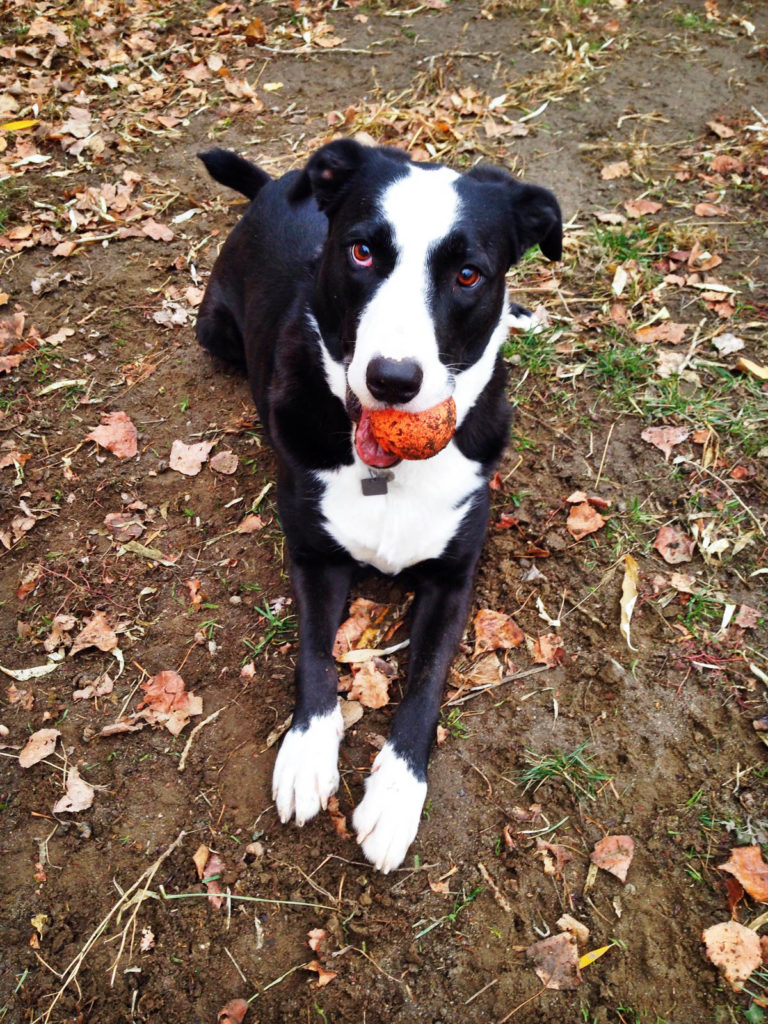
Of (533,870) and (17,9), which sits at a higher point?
(17,9)

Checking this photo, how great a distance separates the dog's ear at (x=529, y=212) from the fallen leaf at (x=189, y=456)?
167 cm

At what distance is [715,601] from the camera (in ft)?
9.53

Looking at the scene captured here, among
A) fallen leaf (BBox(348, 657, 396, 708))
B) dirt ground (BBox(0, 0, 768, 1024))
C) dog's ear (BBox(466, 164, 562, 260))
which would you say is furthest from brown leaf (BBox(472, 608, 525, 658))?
dog's ear (BBox(466, 164, 562, 260))

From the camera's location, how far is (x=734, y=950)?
82.8 inches

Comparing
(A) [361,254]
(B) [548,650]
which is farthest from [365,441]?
(B) [548,650]

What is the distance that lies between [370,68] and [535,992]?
5.77 m

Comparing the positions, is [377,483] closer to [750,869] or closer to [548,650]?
[548,650]

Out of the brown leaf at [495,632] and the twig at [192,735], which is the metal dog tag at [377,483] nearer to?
the brown leaf at [495,632]

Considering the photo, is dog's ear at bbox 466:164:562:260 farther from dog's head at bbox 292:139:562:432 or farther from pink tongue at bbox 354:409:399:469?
pink tongue at bbox 354:409:399:469

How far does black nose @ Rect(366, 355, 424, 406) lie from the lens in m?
2.00

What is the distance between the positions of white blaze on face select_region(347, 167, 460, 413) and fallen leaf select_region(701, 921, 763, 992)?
5.68ft

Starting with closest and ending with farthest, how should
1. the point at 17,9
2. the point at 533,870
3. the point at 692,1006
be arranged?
A: the point at 692,1006
the point at 533,870
the point at 17,9

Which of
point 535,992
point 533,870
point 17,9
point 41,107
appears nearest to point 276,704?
point 533,870

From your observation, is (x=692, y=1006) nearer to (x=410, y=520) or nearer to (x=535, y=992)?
(x=535, y=992)
